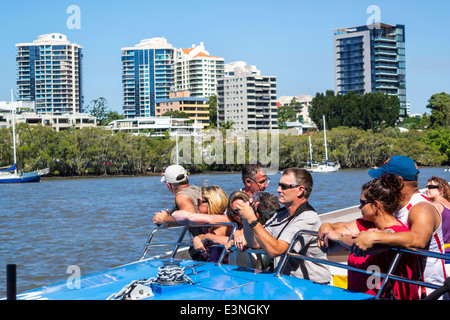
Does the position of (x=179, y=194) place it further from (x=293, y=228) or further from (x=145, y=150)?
(x=145, y=150)

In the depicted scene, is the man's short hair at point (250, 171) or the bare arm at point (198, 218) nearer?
→ the bare arm at point (198, 218)

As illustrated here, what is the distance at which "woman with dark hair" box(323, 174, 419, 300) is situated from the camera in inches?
145

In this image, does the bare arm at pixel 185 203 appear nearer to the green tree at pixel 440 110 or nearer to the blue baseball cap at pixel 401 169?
the blue baseball cap at pixel 401 169

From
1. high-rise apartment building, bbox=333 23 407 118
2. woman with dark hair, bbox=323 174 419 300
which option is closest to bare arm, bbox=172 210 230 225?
woman with dark hair, bbox=323 174 419 300

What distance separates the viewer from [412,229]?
3615 millimetres

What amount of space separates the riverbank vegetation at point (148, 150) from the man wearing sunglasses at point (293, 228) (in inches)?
3433

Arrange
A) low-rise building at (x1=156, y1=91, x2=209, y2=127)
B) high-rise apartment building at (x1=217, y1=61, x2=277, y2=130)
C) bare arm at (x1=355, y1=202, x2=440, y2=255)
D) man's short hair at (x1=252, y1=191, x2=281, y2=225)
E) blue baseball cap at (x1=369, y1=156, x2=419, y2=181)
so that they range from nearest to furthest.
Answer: bare arm at (x1=355, y1=202, x2=440, y2=255)
blue baseball cap at (x1=369, y1=156, x2=419, y2=181)
man's short hair at (x1=252, y1=191, x2=281, y2=225)
high-rise apartment building at (x1=217, y1=61, x2=277, y2=130)
low-rise building at (x1=156, y1=91, x2=209, y2=127)

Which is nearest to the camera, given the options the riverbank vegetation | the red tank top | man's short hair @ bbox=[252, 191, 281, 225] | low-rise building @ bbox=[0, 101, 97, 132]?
the red tank top

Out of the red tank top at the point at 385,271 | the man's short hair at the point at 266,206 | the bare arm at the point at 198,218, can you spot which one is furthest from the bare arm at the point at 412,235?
the bare arm at the point at 198,218

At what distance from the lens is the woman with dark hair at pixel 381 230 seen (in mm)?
3684

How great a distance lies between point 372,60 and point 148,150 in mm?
101553

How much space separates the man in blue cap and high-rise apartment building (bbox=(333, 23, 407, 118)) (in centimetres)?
18007

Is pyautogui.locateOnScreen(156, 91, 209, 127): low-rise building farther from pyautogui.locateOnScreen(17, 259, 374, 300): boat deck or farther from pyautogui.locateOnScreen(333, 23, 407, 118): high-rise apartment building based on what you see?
pyautogui.locateOnScreen(17, 259, 374, 300): boat deck

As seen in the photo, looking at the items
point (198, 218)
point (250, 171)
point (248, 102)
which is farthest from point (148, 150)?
point (198, 218)
